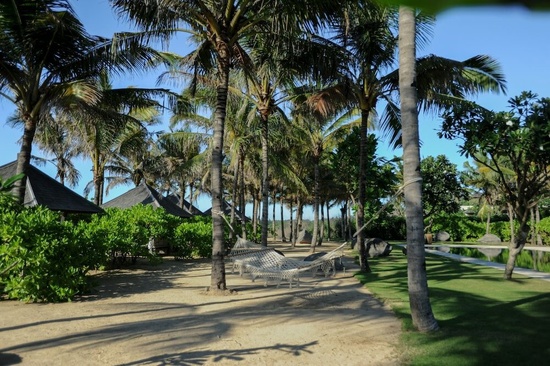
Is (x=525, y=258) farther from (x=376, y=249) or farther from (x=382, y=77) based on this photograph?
(x=382, y=77)

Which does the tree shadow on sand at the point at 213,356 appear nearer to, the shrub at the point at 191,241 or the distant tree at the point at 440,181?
the shrub at the point at 191,241

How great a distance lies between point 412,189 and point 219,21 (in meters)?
5.76

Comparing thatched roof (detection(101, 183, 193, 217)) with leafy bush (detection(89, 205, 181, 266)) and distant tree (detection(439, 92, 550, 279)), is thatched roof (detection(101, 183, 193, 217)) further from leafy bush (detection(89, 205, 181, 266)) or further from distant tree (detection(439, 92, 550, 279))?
distant tree (detection(439, 92, 550, 279))

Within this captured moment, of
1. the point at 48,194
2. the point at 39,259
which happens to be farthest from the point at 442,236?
the point at 39,259

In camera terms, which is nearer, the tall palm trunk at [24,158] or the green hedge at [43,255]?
the green hedge at [43,255]

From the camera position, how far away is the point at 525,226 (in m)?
10.5

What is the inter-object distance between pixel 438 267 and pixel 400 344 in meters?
9.41

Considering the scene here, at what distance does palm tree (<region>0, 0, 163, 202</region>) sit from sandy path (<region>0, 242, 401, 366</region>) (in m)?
4.37

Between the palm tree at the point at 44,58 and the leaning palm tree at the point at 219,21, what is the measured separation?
1.32 m

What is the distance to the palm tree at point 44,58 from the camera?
33.0 feet

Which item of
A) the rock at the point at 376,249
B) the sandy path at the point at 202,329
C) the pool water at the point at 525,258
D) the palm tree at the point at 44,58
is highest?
the palm tree at the point at 44,58

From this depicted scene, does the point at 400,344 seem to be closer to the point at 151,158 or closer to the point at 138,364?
the point at 138,364

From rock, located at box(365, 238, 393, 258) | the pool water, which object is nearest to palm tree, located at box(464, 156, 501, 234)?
the pool water

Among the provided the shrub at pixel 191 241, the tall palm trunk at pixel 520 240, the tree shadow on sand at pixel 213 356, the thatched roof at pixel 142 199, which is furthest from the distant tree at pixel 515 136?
the thatched roof at pixel 142 199
